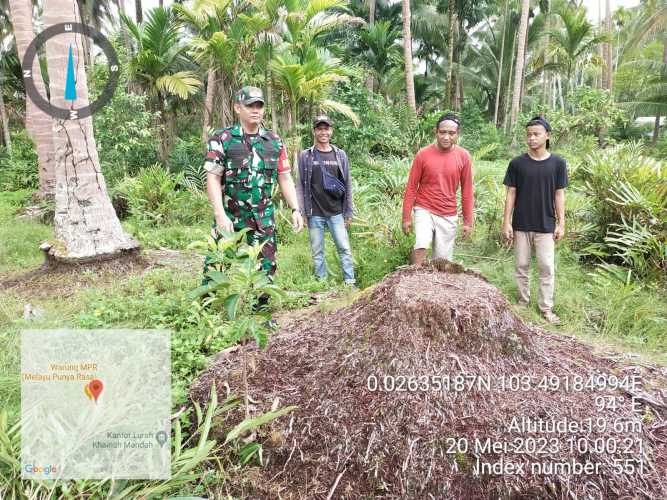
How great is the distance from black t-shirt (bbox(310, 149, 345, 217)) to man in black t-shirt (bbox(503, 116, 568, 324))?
1.64m

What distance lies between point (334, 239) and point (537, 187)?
1955 mm

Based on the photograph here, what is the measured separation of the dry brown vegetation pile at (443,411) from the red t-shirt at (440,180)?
156cm

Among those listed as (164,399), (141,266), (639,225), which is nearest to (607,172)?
(639,225)

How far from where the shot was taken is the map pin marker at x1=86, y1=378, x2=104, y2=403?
6.99 ft

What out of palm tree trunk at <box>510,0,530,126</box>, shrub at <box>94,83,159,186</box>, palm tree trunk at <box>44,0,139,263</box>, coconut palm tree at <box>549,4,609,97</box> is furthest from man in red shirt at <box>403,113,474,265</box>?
coconut palm tree at <box>549,4,609,97</box>

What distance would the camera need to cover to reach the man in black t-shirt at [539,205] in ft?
12.4

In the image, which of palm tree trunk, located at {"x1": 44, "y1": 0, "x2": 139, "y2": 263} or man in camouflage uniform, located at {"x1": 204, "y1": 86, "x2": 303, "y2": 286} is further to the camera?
palm tree trunk, located at {"x1": 44, "y1": 0, "x2": 139, "y2": 263}

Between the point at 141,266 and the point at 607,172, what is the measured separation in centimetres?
522

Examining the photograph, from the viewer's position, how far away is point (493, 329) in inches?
87.7

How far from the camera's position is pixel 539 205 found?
152 inches

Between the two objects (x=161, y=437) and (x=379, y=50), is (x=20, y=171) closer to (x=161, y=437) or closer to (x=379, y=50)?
(x=161, y=437)

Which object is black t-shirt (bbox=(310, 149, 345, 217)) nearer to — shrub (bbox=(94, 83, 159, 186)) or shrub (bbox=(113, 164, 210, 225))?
shrub (bbox=(113, 164, 210, 225))

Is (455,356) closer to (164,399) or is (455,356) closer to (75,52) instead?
(164,399)

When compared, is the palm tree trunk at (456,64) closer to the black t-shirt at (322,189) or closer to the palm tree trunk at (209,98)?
the palm tree trunk at (209,98)
